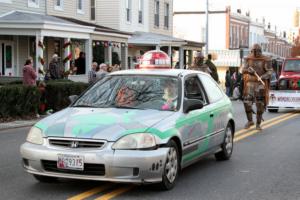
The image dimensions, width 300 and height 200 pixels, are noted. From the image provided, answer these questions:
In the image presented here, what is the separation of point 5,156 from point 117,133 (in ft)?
12.5

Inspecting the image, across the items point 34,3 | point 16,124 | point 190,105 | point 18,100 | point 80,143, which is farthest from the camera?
point 34,3

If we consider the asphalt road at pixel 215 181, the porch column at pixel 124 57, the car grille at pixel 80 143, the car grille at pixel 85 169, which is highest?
the porch column at pixel 124 57

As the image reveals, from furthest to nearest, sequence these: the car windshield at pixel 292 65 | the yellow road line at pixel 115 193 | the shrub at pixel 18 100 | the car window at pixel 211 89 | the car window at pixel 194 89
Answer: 1. the car windshield at pixel 292 65
2. the shrub at pixel 18 100
3. the car window at pixel 211 89
4. the car window at pixel 194 89
5. the yellow road line at pixel 115 193

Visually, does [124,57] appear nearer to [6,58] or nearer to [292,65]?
[6,58]

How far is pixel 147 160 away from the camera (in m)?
6.08

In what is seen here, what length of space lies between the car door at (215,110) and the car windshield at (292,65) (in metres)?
13.5

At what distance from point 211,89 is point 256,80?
5318mm

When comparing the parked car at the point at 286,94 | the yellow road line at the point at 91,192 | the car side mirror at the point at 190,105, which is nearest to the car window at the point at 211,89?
the car side mirror at the point at 190,105

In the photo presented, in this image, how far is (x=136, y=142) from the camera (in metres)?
6.13

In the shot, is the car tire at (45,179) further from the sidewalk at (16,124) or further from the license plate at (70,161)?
the sidewalk at (16,124)

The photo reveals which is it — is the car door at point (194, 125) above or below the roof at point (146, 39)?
below

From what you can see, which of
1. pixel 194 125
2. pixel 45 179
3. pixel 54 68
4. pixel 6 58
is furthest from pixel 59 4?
pixel 45 179

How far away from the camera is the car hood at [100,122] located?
20.1ft

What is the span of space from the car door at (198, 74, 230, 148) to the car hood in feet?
4.63
